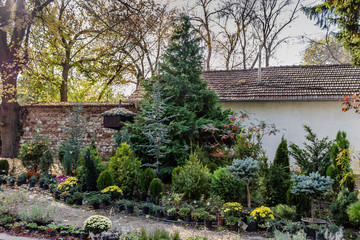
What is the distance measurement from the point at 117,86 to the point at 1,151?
9874mm

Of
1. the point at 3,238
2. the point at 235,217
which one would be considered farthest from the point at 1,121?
the point at 235,217

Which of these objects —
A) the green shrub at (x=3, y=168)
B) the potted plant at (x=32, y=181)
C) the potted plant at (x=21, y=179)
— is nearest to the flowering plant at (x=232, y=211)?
the potted plant at (x=32, y=181)

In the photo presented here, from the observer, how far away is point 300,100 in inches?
428

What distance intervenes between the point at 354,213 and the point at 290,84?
8.19 meters

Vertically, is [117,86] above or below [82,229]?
above

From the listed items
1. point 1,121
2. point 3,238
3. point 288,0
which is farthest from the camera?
point 288,0

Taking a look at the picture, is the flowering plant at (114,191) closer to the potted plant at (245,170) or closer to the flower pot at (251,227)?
the potted plant at (245,170)

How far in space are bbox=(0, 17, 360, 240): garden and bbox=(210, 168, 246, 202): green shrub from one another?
0.02m

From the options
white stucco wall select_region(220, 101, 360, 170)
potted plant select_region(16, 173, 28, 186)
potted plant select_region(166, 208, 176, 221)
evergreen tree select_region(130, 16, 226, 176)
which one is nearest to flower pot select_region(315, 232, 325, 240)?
potted plant select_region(166, 208, 176, 221)

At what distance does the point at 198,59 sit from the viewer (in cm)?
903

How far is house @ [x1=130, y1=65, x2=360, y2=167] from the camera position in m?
10.8

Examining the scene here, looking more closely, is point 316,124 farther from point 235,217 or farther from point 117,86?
point 117,86

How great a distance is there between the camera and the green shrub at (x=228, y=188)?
18.3 feet

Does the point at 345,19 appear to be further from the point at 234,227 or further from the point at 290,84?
the point at 234,227
